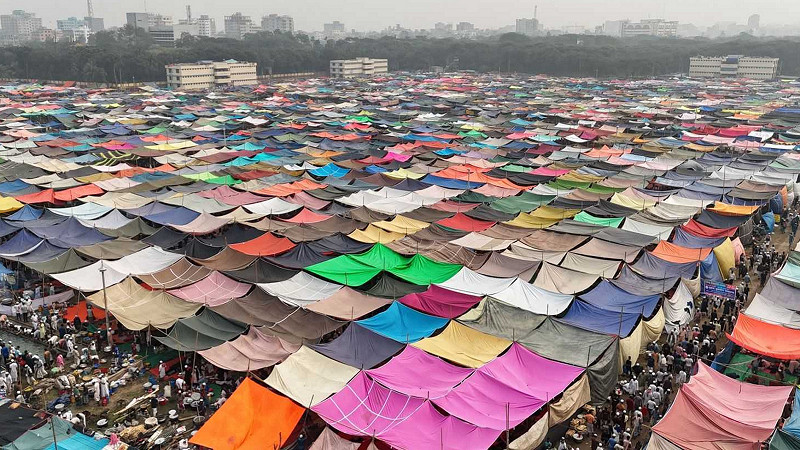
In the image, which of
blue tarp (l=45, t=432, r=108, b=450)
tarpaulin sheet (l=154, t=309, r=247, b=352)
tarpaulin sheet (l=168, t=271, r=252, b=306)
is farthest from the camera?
tarpaulin sheet (l=168, t=271, r=252, b=306)

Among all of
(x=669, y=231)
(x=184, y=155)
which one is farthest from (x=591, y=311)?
(x=184, y=155)

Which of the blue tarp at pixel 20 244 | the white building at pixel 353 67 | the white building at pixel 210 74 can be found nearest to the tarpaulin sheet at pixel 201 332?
the blue tarp at pixel 20 244

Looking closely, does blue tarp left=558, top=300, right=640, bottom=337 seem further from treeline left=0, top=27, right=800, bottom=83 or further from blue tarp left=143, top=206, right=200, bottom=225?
treeline left=0, top=27, right=800, bottom=83

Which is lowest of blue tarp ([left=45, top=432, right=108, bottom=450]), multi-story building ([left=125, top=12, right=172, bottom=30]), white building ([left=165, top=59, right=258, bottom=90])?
blue tarp ([left=45, top=432, right=108, bottom=450])

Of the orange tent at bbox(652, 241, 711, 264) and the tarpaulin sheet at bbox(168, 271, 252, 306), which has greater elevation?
the orange tent at bbox(652, 241, 711, 264)

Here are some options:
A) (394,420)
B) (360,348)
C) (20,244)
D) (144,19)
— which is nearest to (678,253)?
(360,348)

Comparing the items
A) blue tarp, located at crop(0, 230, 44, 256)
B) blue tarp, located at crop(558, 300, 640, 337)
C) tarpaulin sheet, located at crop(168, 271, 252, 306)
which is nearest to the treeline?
blue tarp, located at crop(0, 230, 44, 256)

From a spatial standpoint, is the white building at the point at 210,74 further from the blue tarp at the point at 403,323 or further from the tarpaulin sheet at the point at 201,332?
the blue tarp at the point at 403,323
